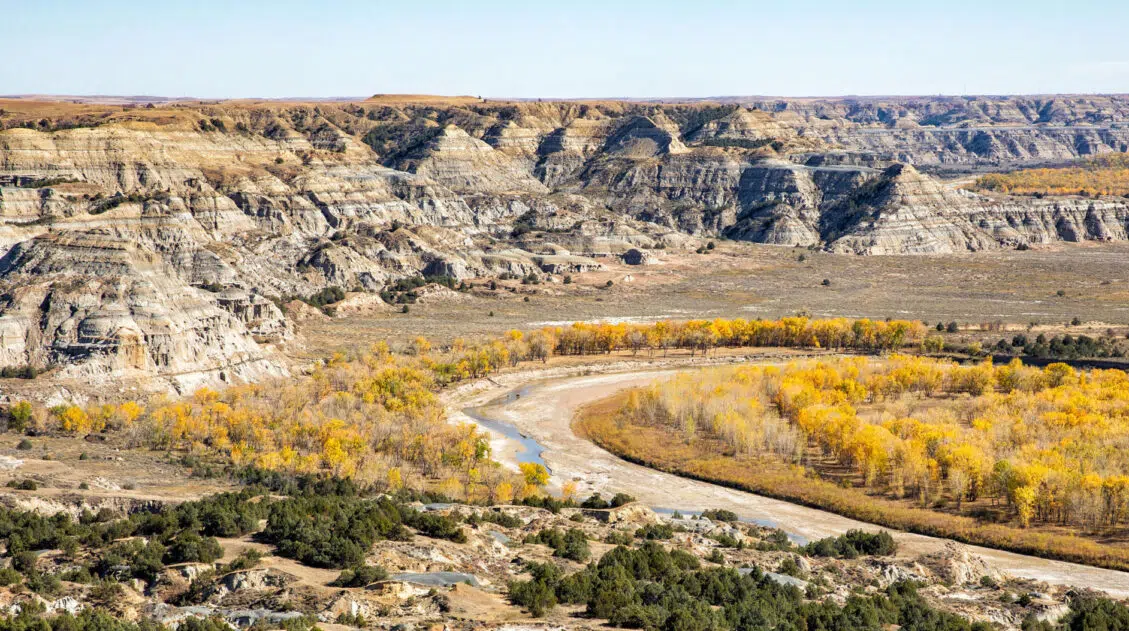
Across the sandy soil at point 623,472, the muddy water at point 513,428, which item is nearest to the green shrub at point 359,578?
the sandy soil at point 623,472

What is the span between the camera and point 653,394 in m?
109

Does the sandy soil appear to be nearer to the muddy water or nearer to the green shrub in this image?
the muddy water

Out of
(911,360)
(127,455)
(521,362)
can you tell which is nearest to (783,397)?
(911,360)

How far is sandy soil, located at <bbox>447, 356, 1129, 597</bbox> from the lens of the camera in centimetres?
6962

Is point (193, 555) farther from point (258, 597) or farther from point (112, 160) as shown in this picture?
point (112, 160)

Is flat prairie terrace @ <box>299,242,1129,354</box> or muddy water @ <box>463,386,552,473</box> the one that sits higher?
flat prairie terrace @ <box>299,242,1129,354</box>

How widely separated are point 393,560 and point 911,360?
81.1 meters

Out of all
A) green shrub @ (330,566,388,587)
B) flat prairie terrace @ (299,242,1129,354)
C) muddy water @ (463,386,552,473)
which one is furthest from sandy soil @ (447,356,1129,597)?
green shrub @ (330,566,388,587)

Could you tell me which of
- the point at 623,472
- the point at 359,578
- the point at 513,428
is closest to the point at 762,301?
the point at 513,428

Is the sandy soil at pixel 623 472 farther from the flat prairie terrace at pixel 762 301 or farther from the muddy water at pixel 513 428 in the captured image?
the flat prairie terrace at pixel 762 301

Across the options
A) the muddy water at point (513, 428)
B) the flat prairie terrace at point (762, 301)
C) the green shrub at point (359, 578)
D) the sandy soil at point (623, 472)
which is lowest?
the muddy water at point (513, 428)

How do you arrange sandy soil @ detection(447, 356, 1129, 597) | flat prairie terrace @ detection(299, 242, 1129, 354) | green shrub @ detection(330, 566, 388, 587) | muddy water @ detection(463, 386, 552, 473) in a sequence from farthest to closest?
flat prairie terrace @ detection(299, 242, 1129, 354), muddy water @ detection(463, 386, 552, 473), sandy soil @ detection(447, 356, 1129, 597), green shrub @ detection(330, 566, 388, 587)

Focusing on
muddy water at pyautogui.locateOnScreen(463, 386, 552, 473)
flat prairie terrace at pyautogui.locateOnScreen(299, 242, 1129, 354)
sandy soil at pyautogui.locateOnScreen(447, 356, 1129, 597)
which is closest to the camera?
sandy soil at pyautogui.locateOnScreen(447, 356, 1129, 597)

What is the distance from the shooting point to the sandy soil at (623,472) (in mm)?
69625
